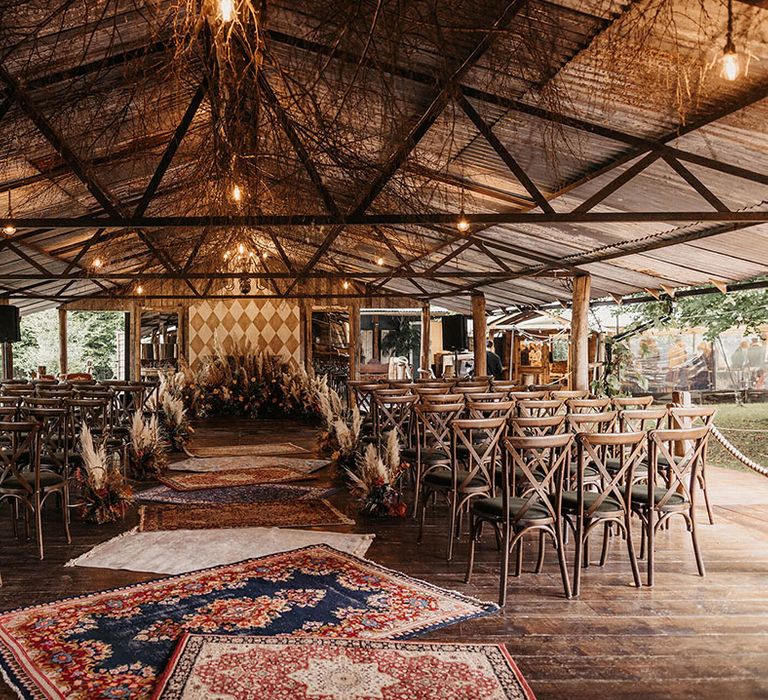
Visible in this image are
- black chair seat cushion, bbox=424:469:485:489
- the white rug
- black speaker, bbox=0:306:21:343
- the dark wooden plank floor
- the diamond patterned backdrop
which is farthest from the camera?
the diamond patterned backdrop

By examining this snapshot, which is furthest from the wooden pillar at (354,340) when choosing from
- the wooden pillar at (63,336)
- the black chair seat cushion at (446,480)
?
the black chair seat cushion at (446,480)

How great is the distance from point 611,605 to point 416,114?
3.51 meters

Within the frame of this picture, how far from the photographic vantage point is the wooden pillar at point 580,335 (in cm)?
1062

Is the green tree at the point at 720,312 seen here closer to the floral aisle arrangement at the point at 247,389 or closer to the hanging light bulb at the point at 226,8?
the floral aisle arrangement at the point at 247,389

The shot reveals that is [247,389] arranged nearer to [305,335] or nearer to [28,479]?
[305,335]

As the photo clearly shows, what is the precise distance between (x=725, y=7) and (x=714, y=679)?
11.0ft

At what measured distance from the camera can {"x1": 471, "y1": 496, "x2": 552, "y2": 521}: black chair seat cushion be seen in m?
4.55

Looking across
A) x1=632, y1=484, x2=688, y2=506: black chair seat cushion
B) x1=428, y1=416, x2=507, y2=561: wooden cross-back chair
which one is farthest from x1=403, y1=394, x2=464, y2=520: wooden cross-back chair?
x1=632, y1=484, x2=688, y2=506: black chair seat cushion

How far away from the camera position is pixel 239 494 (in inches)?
308

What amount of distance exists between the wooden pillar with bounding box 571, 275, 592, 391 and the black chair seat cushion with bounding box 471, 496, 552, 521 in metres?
6.02

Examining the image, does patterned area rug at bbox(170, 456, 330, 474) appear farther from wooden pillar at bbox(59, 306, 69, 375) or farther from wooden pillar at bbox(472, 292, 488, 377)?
wooden pillar at bbox(59, 306, 69, 375)

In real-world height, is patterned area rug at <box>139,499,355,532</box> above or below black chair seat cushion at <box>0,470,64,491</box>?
below

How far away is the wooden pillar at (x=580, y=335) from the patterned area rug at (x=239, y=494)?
4.46m

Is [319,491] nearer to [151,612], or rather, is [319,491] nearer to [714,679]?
[151,612]
